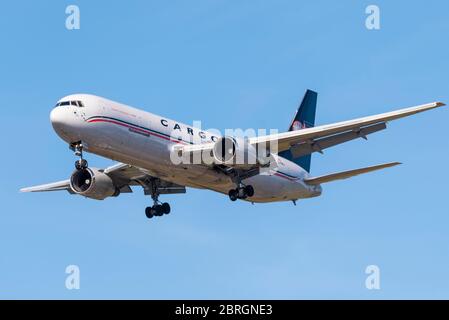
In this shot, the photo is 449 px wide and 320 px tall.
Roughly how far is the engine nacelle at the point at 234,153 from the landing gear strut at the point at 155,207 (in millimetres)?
7584

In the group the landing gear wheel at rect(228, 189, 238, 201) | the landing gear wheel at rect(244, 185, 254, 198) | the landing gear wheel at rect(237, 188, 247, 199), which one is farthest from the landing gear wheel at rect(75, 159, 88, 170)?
the landing gear wheel at rect(244, 185, 254, 198)

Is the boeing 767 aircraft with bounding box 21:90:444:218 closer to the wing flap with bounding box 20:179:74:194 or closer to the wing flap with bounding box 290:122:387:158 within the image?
the wing flap with bounding box 290:122:387:158

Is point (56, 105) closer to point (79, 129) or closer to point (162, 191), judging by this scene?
point (79, 129)

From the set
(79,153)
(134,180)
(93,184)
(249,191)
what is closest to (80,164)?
(79,153)

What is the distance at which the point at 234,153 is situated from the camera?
5150 centimetres

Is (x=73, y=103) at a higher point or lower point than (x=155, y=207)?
higher

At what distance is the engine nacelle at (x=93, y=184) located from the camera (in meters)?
55.9

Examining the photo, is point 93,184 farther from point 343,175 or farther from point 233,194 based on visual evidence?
point 343,175

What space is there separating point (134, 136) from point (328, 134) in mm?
10399

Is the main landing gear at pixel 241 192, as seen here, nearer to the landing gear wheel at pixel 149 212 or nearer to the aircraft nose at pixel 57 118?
the landing gear wheel at pixel 149 212

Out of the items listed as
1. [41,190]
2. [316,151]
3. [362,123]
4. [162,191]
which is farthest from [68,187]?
[362,123]

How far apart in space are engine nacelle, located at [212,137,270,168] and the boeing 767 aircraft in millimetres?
53

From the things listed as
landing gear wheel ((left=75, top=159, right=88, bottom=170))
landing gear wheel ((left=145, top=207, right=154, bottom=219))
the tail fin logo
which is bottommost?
landing gear wheel ((left=145, top=207, right=154, bottom=219))

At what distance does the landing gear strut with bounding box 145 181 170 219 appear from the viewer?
190 ft
